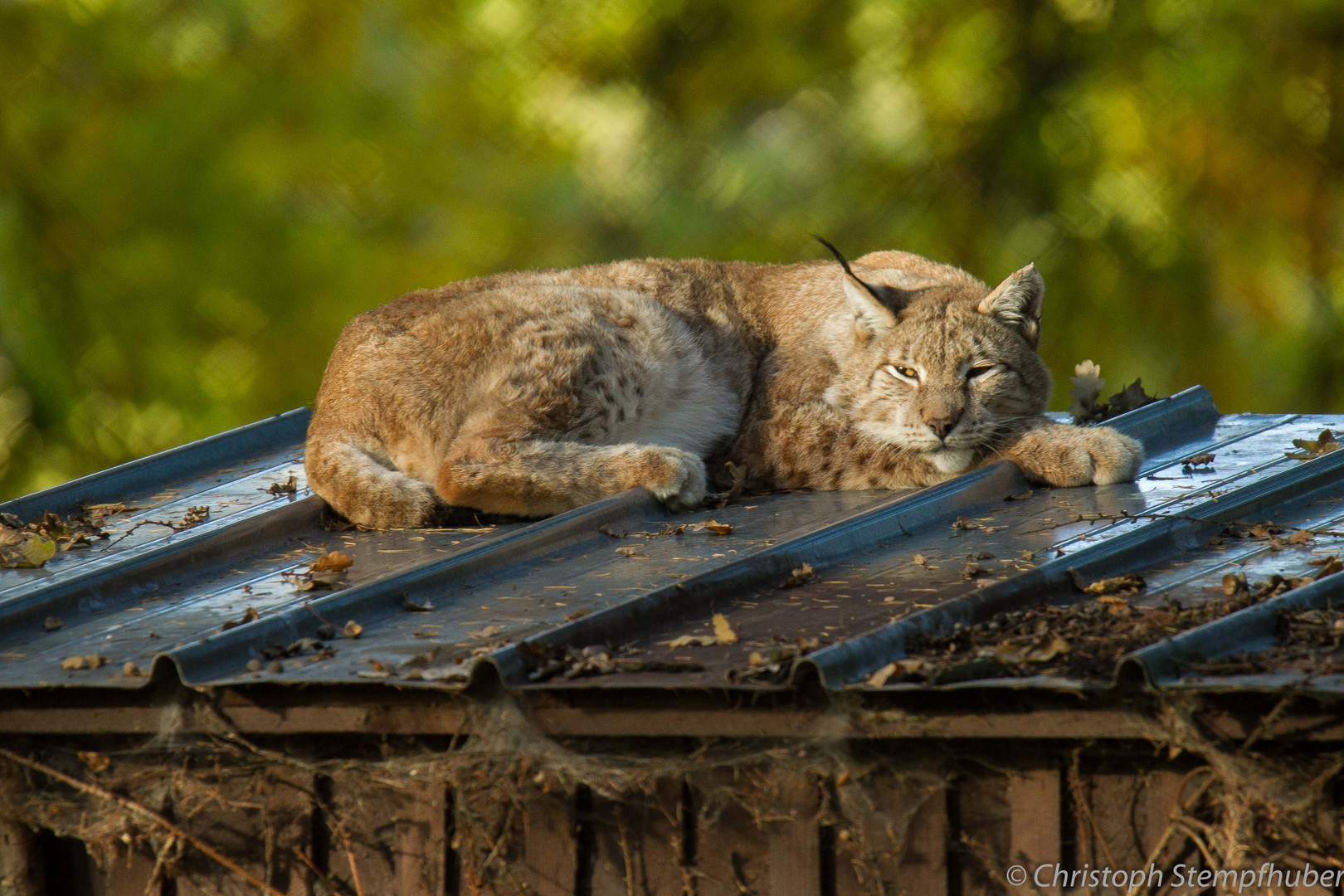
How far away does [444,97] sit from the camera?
354 inches

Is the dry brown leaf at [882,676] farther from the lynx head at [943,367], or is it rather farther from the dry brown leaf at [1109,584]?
the lynx head at [943,367]

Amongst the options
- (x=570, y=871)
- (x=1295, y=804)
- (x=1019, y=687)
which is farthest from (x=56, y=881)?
(x=1295, y=804)

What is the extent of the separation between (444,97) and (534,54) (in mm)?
629

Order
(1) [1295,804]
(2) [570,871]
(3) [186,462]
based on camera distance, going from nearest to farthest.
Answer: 1. (1) [1295,804]
2. (2) [570,871]
3. (3) [186,462]

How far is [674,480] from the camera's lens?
421 cm

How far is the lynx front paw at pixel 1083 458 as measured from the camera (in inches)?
165

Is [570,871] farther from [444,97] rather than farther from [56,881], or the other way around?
[444,97]

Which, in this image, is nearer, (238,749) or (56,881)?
(238,749)

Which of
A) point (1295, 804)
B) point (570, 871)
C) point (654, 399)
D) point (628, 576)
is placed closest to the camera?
point (1295, 804)

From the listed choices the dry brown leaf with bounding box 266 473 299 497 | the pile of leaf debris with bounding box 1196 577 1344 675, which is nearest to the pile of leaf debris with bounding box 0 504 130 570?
the dry brown leaf with bounding box 266 473 299 497

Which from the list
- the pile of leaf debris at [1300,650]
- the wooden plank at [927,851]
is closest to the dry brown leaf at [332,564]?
the wooden plank at [927,851]

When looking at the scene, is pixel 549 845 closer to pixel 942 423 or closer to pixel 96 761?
pixel 96 761

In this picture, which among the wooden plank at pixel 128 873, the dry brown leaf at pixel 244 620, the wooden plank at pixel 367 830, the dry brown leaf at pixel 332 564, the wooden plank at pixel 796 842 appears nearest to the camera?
the wooden plank at pixel 796 842

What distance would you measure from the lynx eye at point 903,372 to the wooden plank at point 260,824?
2.40 m
